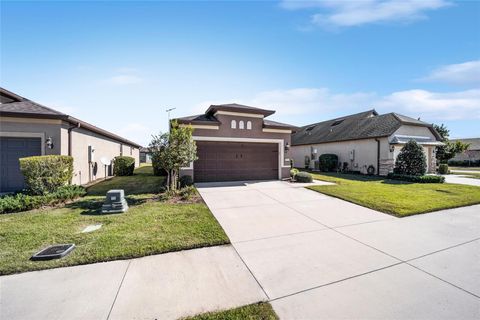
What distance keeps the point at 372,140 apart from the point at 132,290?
1917 centimetres

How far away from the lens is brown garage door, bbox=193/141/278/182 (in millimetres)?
12227

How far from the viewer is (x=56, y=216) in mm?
5969

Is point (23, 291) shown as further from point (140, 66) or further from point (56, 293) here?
point (140, 66)

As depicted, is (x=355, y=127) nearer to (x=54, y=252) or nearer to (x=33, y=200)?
(x=54, y=252)

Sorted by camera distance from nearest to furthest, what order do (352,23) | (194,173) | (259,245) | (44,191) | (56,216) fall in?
(259,245), (56,216), (44,191), (352,23), (194,173)

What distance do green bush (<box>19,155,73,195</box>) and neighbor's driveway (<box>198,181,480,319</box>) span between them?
19.4 ft

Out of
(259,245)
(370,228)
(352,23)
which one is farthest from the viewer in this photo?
(352,23)

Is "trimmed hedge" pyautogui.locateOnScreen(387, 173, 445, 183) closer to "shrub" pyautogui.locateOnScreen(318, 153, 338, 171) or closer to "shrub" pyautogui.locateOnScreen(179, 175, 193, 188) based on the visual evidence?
"shrub" pyautogui.locateOnScreen(318, 153, 338, 171)

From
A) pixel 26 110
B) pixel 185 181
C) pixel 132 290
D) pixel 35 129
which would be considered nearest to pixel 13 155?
pixel 35 129

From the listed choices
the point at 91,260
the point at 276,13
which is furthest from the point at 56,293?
the point at 276,13

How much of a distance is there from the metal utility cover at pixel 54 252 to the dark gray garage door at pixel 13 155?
687 cm

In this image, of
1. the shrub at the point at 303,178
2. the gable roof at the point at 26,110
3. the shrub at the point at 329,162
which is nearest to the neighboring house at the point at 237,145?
the shrub at the point at 303,178

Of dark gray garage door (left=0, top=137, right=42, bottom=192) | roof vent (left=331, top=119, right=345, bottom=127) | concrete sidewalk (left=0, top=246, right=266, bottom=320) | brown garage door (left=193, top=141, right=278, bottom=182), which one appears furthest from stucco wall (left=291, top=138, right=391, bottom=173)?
dark gray garage door (left=0, top=137, right=42, bottom=192)

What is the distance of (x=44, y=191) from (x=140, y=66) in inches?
236
